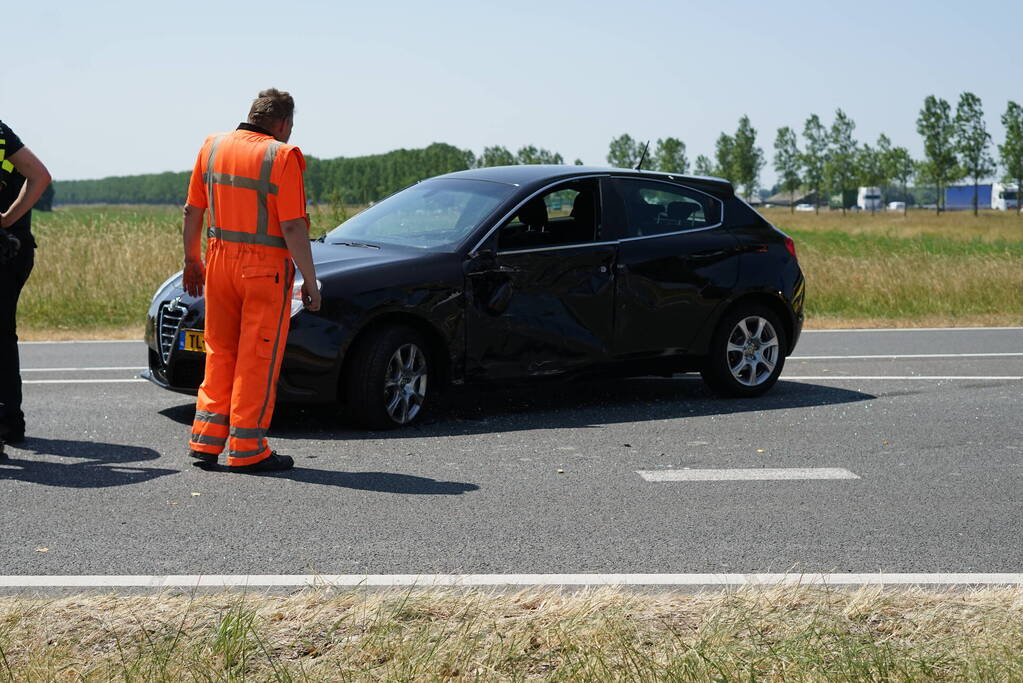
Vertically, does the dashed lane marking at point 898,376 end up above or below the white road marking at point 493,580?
below

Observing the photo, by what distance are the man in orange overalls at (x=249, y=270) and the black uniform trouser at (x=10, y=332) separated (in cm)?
111

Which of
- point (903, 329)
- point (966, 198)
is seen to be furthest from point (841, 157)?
point (903, 329)

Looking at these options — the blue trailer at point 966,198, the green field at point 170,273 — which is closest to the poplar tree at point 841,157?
the blue trailer at point 966,198

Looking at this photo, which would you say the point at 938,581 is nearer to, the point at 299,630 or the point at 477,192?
the point at 299,630

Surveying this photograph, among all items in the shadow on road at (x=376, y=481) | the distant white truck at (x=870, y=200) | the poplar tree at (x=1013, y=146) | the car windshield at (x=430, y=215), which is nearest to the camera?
the shadow on road at (x=376, y=481)

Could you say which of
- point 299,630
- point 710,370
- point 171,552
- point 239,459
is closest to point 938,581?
point 299,630

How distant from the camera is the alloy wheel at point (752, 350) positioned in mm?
9305

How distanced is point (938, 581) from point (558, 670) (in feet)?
6.20

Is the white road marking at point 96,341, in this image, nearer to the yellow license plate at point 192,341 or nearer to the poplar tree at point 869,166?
the yellow license plate at point 192,341

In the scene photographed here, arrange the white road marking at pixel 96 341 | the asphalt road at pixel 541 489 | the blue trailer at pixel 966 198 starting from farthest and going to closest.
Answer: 1. the blue trailer at pixel 966 198
2. the white road marking at pixel 96 341
3. the asphalt road at pixel 541 489

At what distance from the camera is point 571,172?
28.7 ft

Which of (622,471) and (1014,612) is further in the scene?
(622,471)

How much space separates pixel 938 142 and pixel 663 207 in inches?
3652

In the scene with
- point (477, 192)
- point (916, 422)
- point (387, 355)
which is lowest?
point (916, 422)
